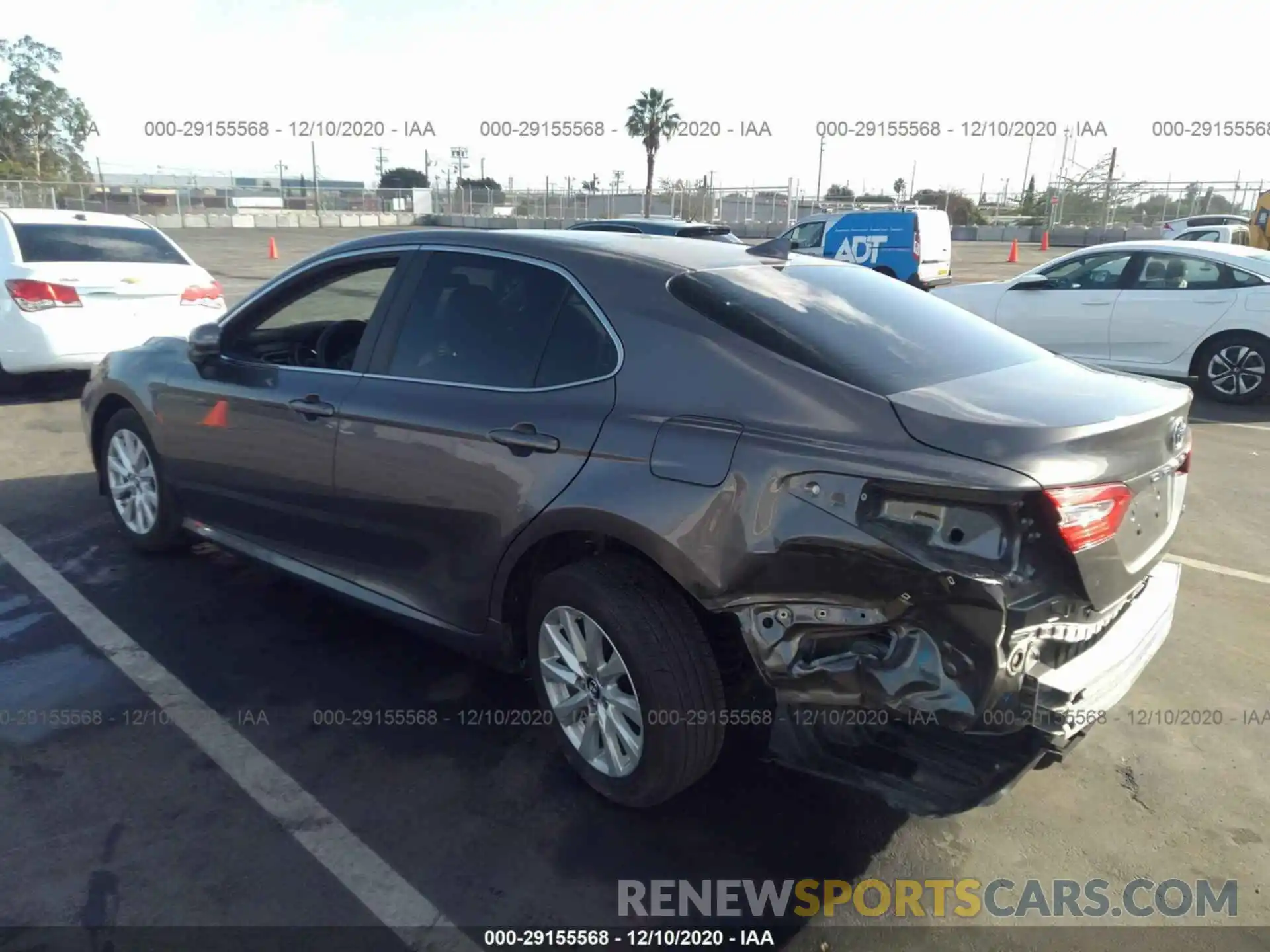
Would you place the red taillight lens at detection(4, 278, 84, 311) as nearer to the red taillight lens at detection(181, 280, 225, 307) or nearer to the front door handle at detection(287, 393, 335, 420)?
the red taillight lens at detection(181, 280, 225, 307)

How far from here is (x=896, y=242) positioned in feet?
65.3

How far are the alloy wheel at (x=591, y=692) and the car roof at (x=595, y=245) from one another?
121 cm

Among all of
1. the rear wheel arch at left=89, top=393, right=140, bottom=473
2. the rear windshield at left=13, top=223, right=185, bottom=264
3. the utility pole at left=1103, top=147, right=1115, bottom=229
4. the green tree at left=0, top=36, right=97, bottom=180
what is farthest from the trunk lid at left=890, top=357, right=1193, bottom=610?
the green tree at left=0, top=36, right=97, bottom=180

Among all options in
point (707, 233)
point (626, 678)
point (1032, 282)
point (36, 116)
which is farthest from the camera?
point (36, 116)

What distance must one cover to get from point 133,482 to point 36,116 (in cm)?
7517

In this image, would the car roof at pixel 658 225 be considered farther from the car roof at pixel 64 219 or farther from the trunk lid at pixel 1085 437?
the trunk lid at pixel 1085 437

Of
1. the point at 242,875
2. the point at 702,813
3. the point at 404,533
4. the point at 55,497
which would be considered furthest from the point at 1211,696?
the point at 55,497

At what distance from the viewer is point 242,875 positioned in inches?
108

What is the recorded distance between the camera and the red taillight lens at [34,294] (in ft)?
25.6

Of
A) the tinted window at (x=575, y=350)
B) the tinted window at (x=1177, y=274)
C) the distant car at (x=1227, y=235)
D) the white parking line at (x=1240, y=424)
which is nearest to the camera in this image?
the tinted window at (x=575, y=350)

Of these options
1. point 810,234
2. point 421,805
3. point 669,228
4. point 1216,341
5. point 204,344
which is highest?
point 669,228

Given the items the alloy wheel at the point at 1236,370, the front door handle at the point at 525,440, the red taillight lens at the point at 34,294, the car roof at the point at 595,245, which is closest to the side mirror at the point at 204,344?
the car roof at the point at 595,245

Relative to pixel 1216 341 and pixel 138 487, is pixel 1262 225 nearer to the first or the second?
pixel 1216 341

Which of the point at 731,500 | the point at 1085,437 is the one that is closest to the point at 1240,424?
the point at 1085,437
